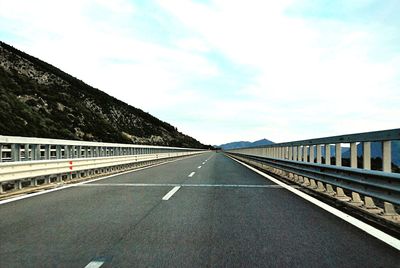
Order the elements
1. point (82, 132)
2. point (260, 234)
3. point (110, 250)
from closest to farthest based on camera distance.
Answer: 1. point (110, 250)
2. point (260, 234)
3. point (82, 132)

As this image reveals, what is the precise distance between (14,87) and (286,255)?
49.1m

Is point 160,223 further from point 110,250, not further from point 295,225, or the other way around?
point 295,225

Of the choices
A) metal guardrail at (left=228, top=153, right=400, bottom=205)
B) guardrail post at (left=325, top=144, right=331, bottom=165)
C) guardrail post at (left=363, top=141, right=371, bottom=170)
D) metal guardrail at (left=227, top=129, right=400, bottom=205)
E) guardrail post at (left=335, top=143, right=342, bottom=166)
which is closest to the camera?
metal guardrail at (left=228, top=153, right=400, bottom=205)

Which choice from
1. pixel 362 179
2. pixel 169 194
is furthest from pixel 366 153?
pixel 169 194

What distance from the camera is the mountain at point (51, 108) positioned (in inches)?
1382

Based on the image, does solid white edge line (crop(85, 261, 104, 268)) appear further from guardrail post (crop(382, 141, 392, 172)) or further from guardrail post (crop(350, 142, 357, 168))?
guardrail post (crop(350, 142, 357, 168))

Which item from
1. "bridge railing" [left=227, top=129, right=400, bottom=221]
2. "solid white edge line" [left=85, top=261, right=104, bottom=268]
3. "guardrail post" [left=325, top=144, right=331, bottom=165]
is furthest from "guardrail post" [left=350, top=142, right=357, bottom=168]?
"solid white edge line" [left=85, top=261, right=104, bottom=268]

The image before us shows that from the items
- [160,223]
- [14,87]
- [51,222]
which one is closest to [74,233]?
[51,222]

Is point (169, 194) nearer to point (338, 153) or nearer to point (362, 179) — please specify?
point (338, 153)

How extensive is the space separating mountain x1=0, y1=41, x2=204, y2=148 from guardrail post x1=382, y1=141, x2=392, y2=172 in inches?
1120

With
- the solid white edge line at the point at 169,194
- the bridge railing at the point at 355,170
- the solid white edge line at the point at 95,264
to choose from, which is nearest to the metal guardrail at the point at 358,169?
the bridge railing at the point at 355,170

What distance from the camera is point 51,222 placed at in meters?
5.47

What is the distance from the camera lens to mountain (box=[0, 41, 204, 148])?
35.1m

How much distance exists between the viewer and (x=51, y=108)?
46094 mm
